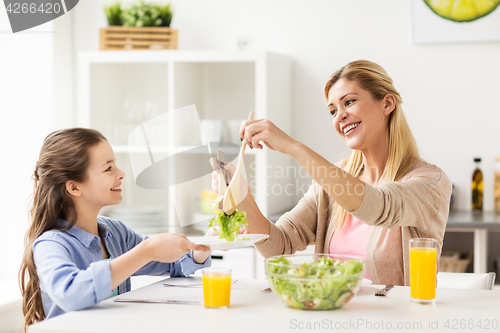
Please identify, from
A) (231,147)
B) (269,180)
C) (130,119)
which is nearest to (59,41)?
(130,119)

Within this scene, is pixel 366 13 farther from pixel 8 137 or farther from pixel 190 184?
pixel 8 137

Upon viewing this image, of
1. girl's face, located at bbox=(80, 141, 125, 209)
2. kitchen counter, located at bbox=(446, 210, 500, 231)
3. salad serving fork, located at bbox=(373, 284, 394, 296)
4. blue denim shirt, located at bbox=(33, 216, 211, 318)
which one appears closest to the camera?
blue denim shirt, located at bbox=(33, 216, 211, 318)

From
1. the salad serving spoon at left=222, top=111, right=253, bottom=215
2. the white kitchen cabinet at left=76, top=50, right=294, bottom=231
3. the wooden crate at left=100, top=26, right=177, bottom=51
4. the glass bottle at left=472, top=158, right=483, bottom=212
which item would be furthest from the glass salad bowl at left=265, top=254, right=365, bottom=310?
the wooden crate at left=100, top=26, right=177, bottom=51

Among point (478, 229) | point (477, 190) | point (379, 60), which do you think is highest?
point (379, 60)

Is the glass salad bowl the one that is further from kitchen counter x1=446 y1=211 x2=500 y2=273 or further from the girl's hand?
kitchen counter x1=446 y1=211 x2=500 y2=273

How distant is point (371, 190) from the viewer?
4.78 feet

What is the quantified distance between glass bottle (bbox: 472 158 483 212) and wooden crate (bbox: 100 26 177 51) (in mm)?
1699

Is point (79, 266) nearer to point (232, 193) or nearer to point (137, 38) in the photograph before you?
point (232, 193)

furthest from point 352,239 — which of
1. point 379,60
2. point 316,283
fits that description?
point 379,60

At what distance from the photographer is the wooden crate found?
2.98 meters

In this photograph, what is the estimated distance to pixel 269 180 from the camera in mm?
2867

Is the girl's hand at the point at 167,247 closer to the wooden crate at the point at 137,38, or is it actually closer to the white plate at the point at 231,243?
the white plate at the point at 231,243

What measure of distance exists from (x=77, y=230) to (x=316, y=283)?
2.26 ft

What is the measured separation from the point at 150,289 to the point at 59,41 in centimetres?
221
